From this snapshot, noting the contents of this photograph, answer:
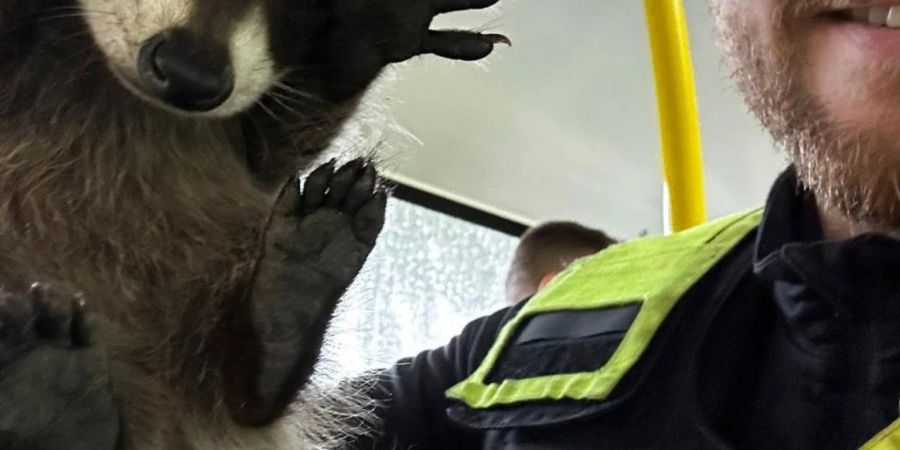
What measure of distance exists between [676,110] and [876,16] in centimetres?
54

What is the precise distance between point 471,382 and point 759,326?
0.25 meters

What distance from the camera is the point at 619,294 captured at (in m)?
1.08

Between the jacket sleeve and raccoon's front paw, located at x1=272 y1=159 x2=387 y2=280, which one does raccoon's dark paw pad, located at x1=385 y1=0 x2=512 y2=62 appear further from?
the jacket sleeve

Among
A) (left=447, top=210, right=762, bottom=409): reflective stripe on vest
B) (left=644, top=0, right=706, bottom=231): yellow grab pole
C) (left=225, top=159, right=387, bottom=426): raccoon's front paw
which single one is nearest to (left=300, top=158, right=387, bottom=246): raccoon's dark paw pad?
(left=225, top=159, right=387, bottom=426): raccoon's front paw

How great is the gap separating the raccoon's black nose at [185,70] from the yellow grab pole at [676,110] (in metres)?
0.68

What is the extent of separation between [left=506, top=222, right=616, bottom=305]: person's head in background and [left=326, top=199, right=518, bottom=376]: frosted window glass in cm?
21

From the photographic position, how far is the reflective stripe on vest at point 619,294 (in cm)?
100

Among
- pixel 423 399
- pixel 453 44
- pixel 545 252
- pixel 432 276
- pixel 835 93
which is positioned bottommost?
pixel 432 276

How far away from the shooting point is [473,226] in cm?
260

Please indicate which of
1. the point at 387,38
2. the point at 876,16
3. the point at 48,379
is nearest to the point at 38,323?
the point at 48,379

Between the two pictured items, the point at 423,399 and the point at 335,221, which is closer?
the point at 335,221

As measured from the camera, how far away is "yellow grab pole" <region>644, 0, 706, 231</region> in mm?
1359

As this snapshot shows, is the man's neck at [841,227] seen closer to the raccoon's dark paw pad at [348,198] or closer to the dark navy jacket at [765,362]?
the dark navy jacket at [765,362]

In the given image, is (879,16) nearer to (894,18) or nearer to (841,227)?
(894,18)
